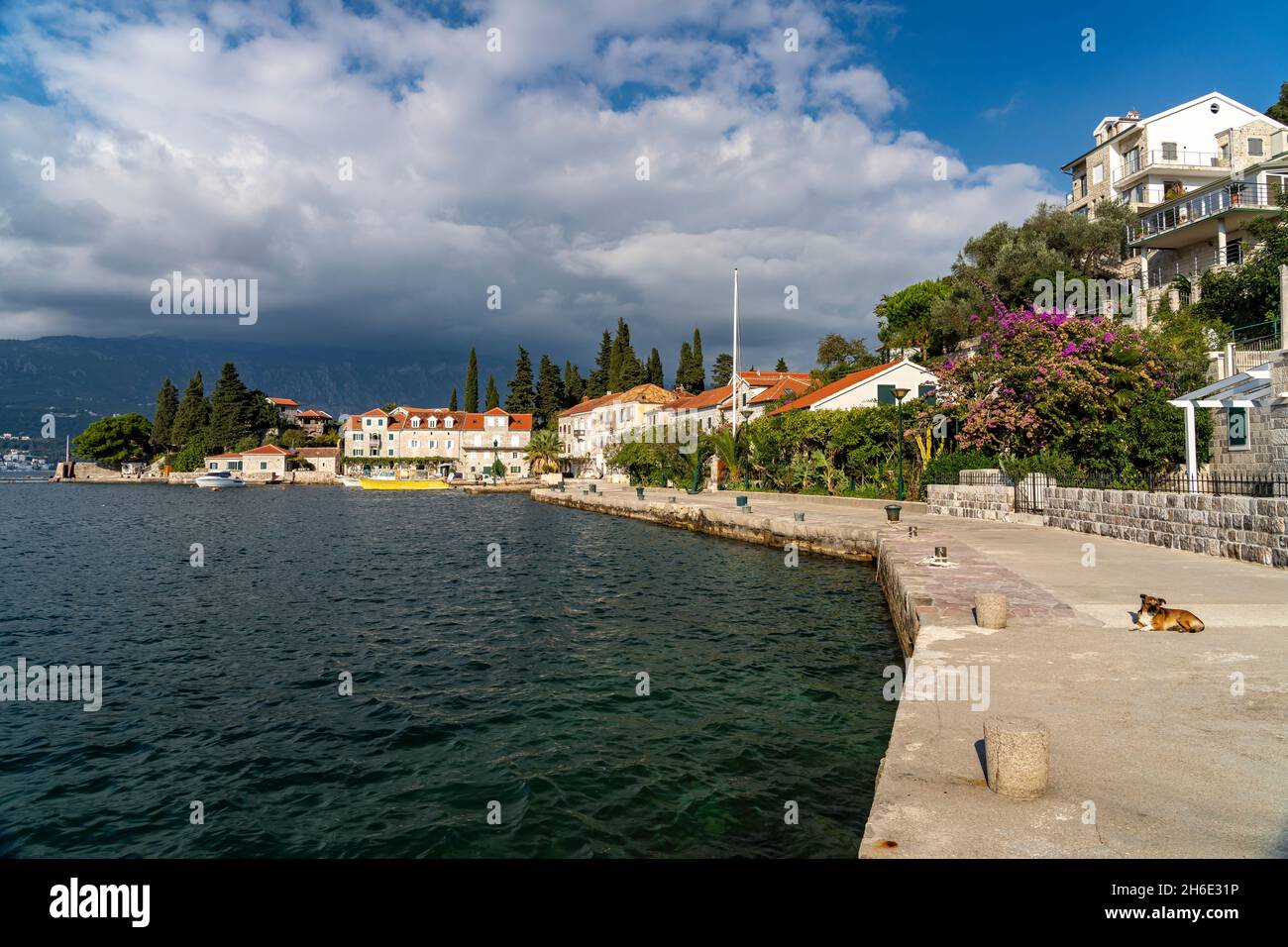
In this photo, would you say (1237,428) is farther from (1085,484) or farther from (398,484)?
(398,484)

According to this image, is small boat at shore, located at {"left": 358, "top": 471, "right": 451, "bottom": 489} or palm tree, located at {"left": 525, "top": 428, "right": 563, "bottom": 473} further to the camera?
palm tree, located at {"left": 525, "top": 428, "right": 563, "bottom": 473}

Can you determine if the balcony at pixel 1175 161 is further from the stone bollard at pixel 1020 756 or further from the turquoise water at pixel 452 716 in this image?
the stone bollard at pixel 1020 756

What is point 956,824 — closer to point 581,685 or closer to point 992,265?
point 581,685

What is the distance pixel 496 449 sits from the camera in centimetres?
10938

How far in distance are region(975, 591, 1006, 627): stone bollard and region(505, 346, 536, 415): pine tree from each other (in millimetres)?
109836

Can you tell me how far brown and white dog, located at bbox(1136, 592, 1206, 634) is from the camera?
28.6 feet

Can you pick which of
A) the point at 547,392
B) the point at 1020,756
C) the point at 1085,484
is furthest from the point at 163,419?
the point at 1020,756

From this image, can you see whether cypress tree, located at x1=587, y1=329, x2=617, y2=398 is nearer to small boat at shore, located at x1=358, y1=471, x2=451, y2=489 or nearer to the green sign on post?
small boat at shore, located at x1=358, y1=471, x2=451, y2=489

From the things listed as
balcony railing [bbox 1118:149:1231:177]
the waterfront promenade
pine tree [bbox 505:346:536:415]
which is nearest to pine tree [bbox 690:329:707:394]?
pine tree [bbox 505:346:536:415]

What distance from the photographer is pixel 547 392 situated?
4491 inches

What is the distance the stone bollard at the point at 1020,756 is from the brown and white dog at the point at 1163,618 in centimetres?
578

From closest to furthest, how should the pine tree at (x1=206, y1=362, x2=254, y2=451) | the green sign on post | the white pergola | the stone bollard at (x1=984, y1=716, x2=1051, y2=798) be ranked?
the stone bollard at (x1=984, y1=716, x2=1051, y2=798), the white pergola, the green sign on post, the pine tree at (x1=206, y1=362, x2=254, y2=451)
